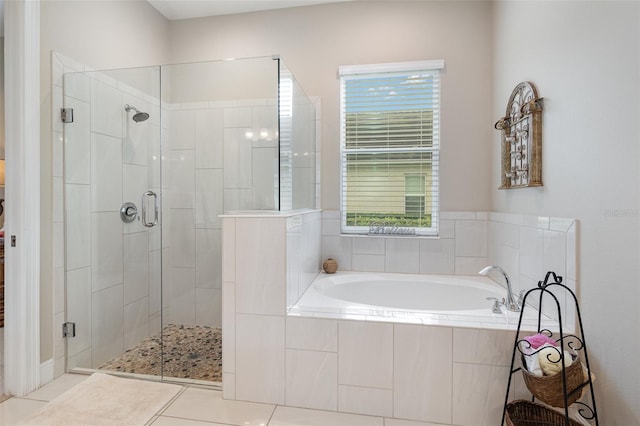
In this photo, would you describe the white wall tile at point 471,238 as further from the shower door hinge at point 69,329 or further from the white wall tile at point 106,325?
the shower door hinge at point 69,329

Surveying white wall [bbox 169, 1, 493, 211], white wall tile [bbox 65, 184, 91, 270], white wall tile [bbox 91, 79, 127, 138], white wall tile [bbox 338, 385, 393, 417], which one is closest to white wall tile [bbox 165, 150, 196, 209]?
white wall tile [bbox 91, 79, 127, 138]

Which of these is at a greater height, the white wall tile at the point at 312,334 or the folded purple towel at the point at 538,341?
the folded purple towel at the point at 538,341

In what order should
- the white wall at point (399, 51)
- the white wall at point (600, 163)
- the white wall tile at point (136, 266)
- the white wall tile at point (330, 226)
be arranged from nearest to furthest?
the white wall at point (600, 163) < the white wall tile at point (136, 266) < the white wall at point (399, 51) < the white wall tile at point (330, 226)

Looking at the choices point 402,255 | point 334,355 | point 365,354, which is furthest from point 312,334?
point 402,255

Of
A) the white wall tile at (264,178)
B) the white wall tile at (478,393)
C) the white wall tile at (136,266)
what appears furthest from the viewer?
the white wall tile at (136,266)

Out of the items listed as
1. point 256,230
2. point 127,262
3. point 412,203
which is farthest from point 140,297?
point 412,203

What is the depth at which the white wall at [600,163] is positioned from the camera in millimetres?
1274

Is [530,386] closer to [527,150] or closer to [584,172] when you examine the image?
[584,172]

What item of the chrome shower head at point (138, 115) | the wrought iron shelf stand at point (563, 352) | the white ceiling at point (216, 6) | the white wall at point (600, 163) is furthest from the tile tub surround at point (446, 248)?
the white ceiling at point (216, 6)

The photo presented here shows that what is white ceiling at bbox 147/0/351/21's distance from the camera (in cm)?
286

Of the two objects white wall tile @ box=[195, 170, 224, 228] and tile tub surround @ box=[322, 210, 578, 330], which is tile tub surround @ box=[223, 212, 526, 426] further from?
tile tub surround @ box=[322, 210, 578, 330]

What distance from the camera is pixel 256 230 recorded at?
1.88 m

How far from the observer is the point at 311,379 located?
1802 millimetres

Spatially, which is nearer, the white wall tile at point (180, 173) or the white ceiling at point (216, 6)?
the white wall tile at point (180, 173)
